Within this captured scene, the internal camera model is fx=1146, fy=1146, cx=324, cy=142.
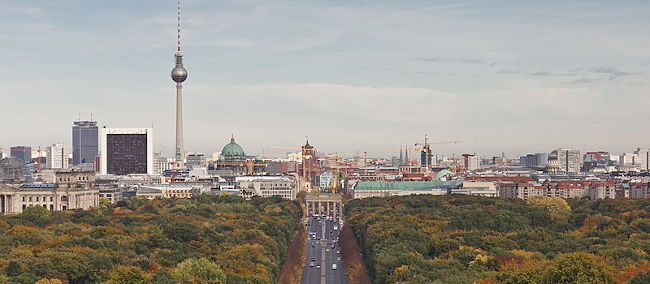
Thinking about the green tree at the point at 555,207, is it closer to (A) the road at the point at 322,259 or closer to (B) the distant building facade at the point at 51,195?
(A) the road at the point at 322,259

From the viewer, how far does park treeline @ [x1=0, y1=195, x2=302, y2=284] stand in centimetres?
Result: 8194

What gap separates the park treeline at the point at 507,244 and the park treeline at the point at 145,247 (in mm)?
10798

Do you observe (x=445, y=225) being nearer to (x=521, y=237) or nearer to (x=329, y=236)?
(x=521, y=237)

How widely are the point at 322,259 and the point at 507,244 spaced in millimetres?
35079

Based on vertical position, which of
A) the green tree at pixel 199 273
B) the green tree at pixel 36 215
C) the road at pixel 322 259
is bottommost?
the road at pixel 322 259

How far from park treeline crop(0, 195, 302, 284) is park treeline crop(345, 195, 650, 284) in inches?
425

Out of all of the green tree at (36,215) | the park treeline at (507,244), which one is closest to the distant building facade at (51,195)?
the green tree at (36,215)

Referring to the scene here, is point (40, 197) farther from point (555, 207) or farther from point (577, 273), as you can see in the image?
point (577, 273)

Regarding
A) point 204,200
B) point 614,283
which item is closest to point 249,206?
point 204,200

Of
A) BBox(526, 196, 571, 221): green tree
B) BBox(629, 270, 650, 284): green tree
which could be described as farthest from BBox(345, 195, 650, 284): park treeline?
BBox(526, 196, 571, 221): green tree

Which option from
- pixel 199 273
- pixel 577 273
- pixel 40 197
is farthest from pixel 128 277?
A: pixel 40 197

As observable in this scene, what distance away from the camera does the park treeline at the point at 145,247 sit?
81938 mm

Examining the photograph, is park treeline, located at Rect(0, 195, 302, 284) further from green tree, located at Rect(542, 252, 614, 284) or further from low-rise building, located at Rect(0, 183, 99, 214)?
green tree, located at Rect(542, 252, 614, 284)

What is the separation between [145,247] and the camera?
102 meters
